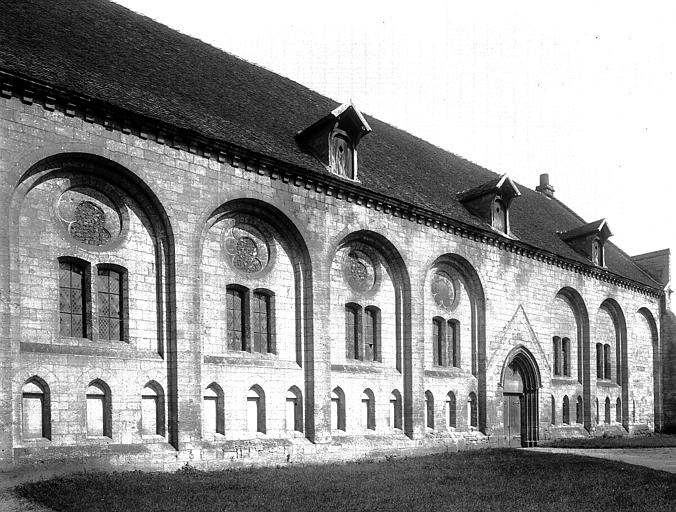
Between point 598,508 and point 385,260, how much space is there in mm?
12774

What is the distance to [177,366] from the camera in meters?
17.9

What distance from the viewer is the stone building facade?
16.0 m

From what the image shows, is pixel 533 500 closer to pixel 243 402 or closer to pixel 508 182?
pixel 243 402

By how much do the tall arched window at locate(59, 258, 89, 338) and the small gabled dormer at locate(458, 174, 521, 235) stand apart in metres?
17.2

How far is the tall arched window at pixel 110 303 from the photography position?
17156mm

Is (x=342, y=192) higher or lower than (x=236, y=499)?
higher

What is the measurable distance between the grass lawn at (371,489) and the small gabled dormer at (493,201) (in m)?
12.2

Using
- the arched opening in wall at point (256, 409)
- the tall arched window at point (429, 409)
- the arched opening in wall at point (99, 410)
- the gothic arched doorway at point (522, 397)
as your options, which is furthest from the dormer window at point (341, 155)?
the gothic arched doorway at point (522, 397)

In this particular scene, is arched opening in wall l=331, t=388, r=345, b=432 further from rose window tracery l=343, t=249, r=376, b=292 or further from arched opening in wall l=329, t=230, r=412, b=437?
rose window tracery l=343, t=249, r=376, b=292

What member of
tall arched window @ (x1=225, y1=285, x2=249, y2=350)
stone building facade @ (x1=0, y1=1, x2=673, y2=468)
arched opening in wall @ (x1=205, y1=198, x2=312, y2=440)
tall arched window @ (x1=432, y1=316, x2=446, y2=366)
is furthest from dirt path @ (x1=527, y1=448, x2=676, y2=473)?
tall arched window @ (x1=225, y1=285, x2=249, y2=350)

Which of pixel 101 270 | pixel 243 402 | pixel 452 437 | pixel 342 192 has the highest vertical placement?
pixel 342 192

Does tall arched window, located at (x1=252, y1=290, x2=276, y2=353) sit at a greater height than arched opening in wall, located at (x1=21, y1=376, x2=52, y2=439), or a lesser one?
greater

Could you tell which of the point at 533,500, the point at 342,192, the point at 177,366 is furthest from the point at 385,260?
the point at 533,500

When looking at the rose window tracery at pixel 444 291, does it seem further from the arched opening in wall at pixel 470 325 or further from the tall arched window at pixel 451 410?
the tall arched window at pixel 451 410
